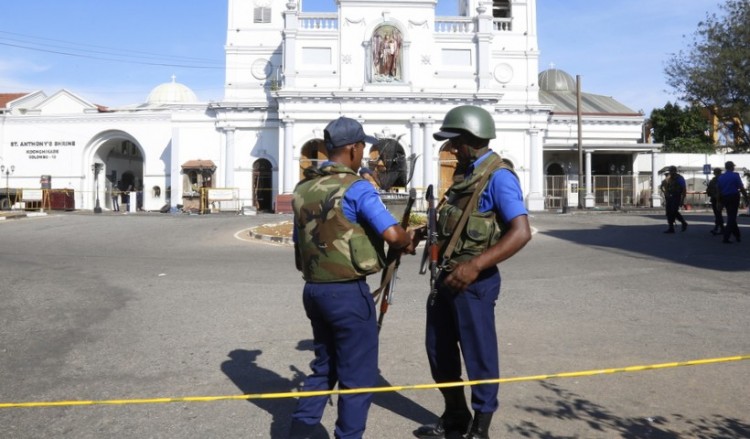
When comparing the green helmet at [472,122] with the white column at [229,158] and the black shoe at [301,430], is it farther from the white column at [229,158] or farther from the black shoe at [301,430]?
the white column at [229,158]

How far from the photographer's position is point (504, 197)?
3326 mm

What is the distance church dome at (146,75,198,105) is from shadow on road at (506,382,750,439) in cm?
5084

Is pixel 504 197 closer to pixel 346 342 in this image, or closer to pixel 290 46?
pixel 346 342

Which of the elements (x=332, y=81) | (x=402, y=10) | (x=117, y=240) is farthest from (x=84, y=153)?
(x=117, y=240)

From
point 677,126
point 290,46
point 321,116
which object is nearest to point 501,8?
point 290,46

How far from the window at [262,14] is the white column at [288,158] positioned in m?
8.16

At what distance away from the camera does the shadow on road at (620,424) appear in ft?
11.7

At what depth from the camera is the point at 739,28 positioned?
17.2m

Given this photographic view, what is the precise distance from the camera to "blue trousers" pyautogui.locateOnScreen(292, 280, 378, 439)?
3100 mm

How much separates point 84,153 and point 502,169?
42.2 meters

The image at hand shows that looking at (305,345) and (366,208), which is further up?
(366,208)

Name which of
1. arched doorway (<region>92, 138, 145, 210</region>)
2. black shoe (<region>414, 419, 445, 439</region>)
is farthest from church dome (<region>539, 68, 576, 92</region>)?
black shoe (<region>414, 419, 445, 439</region>)

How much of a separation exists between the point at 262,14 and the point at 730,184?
31809 millimetres

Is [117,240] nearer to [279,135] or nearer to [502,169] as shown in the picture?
[502,169]
